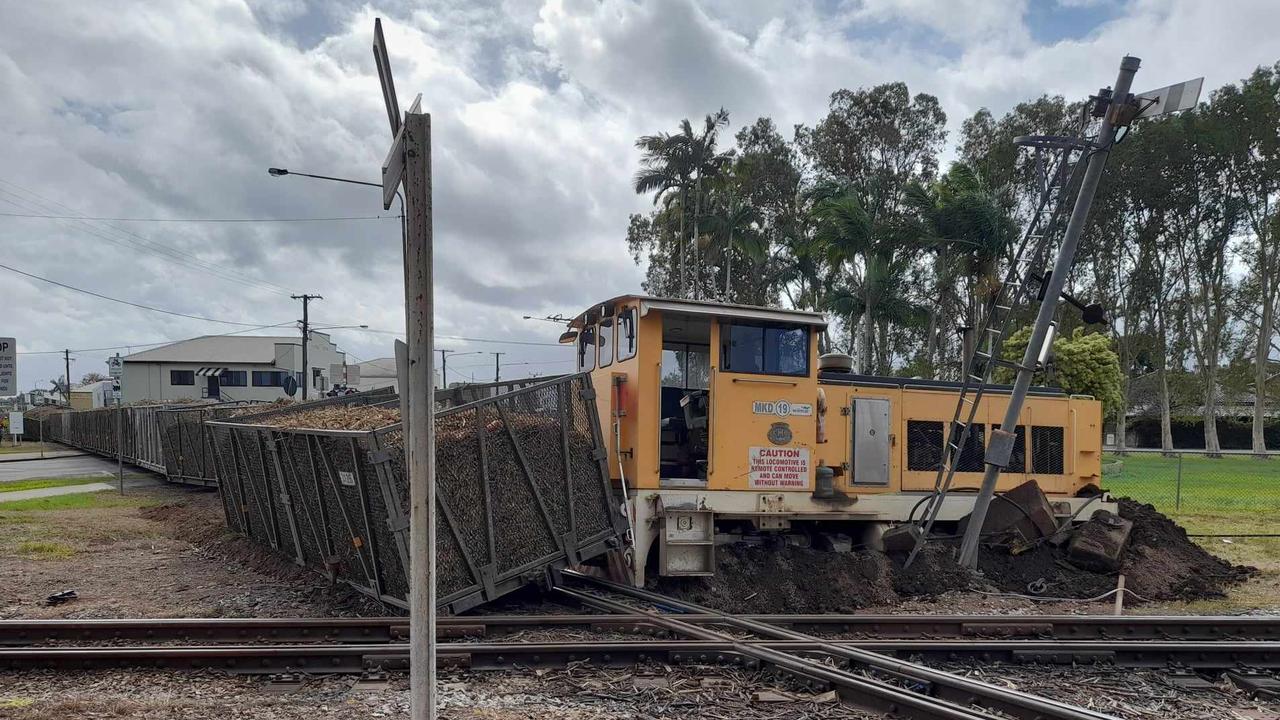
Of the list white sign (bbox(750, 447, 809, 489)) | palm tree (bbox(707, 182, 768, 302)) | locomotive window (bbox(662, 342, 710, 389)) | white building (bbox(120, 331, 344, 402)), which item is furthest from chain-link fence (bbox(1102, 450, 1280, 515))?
white building (bbox(120, 331, 344, 402))

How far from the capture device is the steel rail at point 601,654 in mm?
6141

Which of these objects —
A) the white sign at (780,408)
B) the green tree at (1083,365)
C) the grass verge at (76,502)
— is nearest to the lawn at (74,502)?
the grass verge at (76,502)

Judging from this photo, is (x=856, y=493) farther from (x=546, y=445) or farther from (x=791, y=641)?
(x=546, y=445)

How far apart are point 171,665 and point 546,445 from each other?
356 cm

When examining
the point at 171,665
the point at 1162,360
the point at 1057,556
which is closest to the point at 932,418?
the point at 1057,556

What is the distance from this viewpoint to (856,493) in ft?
31.9

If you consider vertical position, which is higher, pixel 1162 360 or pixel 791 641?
pixel 1162 360

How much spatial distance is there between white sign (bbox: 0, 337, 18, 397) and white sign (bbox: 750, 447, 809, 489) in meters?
24.5

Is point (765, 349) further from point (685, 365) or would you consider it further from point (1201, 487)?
point (1201, 487)

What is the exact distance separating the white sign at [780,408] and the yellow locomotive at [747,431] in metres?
0.01

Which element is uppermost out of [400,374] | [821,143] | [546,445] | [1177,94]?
[821,143]

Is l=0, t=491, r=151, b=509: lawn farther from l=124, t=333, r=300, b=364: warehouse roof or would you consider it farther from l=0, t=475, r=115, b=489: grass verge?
l=124, t=333, r=300, b=364: warehouse roof

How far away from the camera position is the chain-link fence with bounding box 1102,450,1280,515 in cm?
1753

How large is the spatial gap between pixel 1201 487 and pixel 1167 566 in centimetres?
1398
